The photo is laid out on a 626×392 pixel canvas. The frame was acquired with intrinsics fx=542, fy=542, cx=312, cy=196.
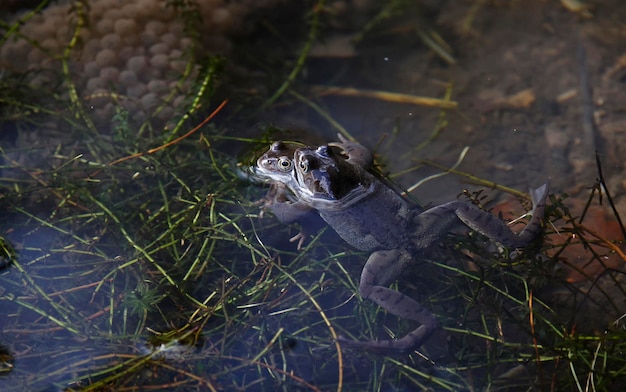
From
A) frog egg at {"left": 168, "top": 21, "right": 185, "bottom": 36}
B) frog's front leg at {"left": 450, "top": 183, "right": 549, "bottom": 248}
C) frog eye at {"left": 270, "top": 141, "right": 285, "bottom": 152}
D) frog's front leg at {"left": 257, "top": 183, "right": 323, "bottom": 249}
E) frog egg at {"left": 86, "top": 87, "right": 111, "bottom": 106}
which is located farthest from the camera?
frog egg at {"left": 168, "top": 21, "right": 185, "bottom": 36}

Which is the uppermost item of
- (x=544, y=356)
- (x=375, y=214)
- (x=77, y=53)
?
(x=77, y=53)

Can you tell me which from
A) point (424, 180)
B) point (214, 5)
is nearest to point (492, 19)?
point (424, 180)

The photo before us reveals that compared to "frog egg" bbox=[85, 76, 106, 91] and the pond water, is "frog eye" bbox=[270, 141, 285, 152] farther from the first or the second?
"frog egg" bbox=[85, 76, 106, 91]

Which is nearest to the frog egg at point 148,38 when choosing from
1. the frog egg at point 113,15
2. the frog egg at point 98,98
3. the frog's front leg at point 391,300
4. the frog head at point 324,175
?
the frog egg at point 113,15

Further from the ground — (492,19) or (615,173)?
(492,19)

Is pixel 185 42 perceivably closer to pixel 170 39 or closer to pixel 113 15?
pixel 170 39

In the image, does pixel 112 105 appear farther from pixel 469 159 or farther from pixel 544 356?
pixel 544 356

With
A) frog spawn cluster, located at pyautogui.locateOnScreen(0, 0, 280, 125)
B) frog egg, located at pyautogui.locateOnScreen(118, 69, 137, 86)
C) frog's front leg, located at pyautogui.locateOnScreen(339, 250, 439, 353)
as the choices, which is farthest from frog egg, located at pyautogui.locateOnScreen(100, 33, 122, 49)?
frog's front leg, located at pyautogui.locateOnScreen(339, 250, 439, 353)
